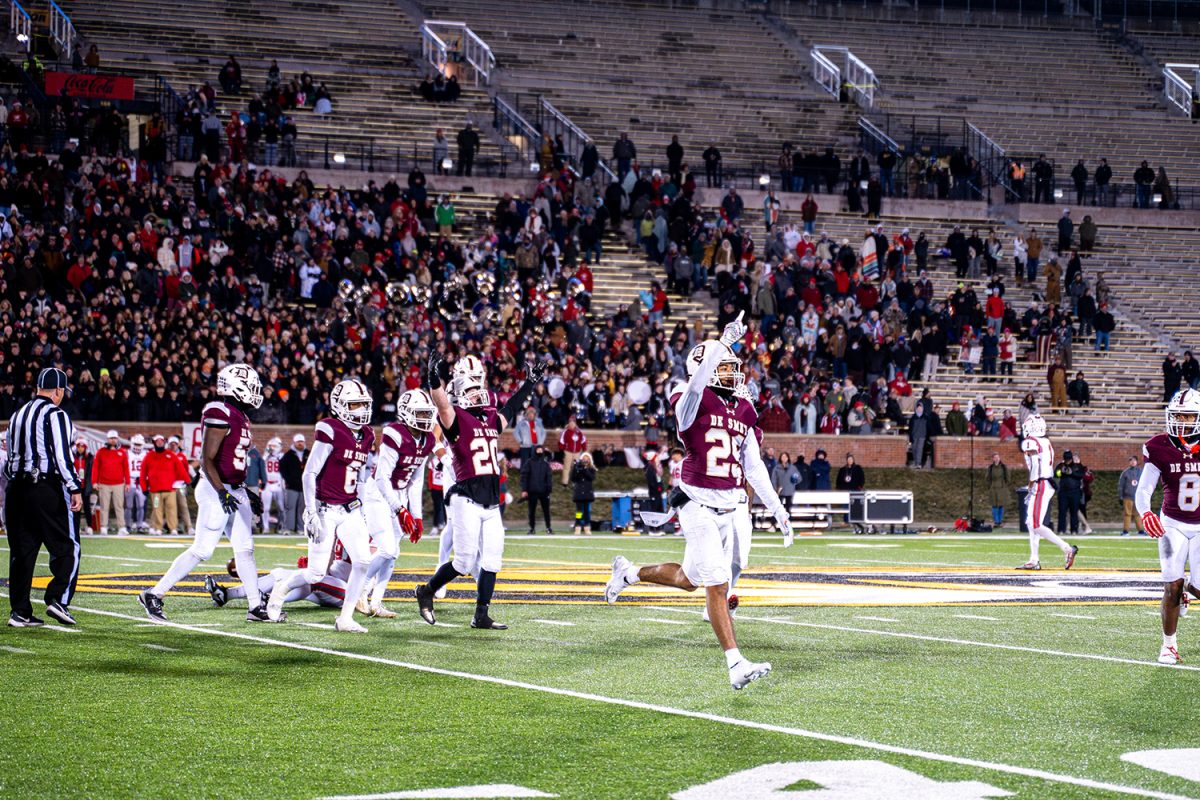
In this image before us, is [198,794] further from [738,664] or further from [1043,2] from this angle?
[1043,2]

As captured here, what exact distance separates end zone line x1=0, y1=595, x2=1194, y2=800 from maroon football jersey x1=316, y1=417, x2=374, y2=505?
1.32m

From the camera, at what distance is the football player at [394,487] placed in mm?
13258

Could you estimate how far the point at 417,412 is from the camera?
1365 centimetres

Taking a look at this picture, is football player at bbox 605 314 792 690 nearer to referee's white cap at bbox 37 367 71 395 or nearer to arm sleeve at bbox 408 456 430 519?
arm sleeve at bbox 408 456 430 519

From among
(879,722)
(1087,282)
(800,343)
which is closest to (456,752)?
(879,722)

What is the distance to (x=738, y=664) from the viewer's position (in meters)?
9.26

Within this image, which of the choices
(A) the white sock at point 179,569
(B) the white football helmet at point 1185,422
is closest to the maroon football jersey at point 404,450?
(A) the white sock at point 179,569

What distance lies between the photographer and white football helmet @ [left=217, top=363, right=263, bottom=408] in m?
13.2

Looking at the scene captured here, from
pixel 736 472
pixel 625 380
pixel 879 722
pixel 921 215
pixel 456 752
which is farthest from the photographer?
pixel 921 215

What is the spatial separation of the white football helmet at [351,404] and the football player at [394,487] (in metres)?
0.26

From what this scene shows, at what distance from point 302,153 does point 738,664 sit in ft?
105

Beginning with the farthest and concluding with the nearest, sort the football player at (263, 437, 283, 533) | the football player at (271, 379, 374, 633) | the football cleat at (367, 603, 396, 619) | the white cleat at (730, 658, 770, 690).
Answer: the football player at (263, 437, 283, 533) < the football cleat at (367, 603, 396, 619) < the football player at (271, 379, 374, 633) < the white cleat at (730, 658, 770, 690)

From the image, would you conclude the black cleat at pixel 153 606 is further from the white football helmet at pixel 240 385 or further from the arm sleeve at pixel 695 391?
the arm sleeve at pixel 695 391

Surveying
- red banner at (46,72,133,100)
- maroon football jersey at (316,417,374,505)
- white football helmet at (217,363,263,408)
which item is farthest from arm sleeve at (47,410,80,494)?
red banner at (46,72,133,100)
